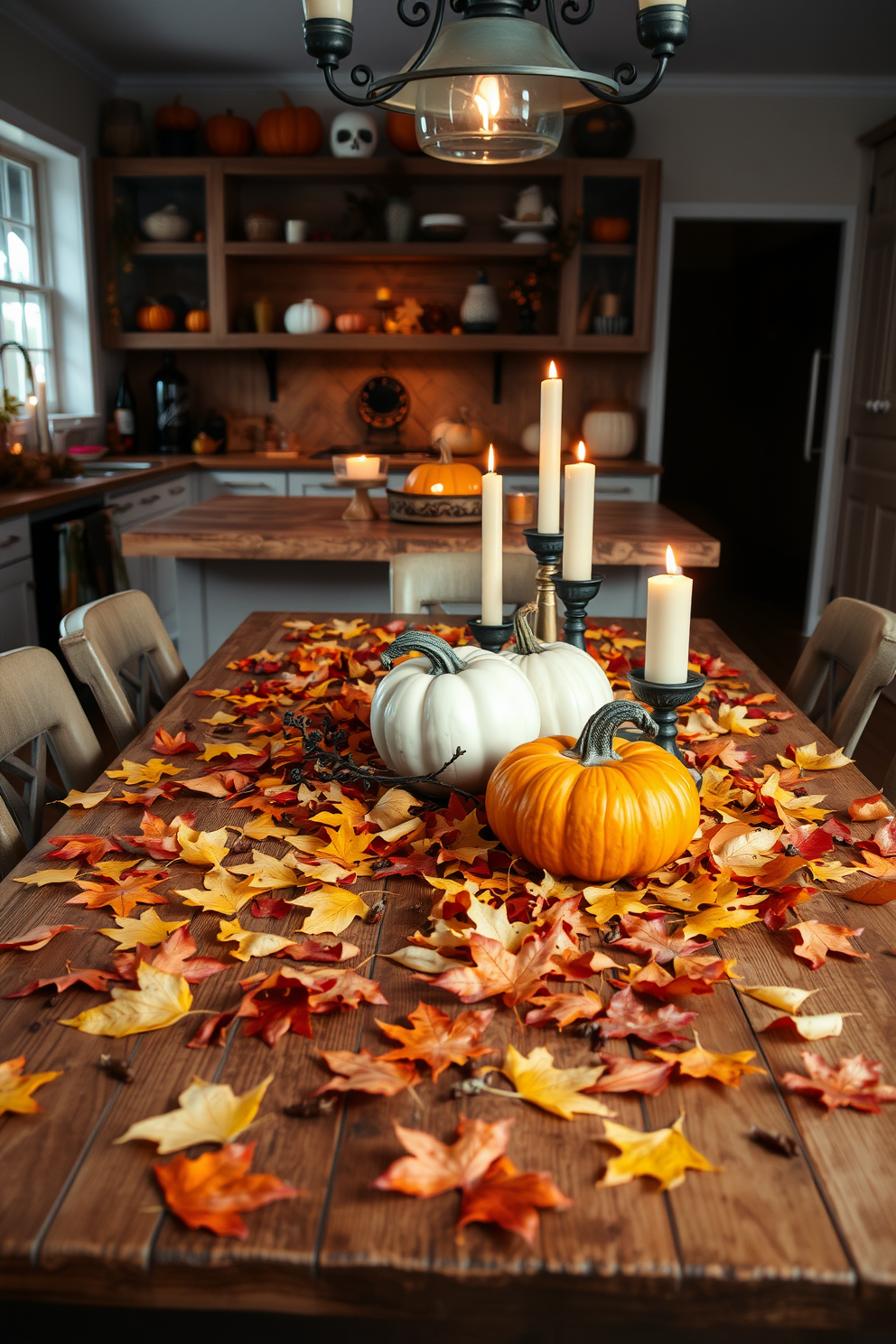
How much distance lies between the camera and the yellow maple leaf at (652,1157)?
1.91 ft

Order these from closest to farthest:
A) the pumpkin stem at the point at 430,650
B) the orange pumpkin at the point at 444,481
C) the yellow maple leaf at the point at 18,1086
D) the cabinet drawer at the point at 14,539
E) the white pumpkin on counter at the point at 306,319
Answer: the yellow maple leaf at the point at 18,1086
the pumpkin stem at the point at 430,650
the orange pumpkin at the point at 444,481
the cabinet drawer at the point at 14,539
the white pumpkin on counter at the point at 306,319

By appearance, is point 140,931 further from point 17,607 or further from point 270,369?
point 270,369

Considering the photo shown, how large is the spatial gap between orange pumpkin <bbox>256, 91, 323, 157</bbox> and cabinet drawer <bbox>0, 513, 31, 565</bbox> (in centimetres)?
256

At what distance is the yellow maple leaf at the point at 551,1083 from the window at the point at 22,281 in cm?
431

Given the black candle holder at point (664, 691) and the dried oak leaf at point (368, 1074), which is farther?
the black candle holder at point (664, 691)

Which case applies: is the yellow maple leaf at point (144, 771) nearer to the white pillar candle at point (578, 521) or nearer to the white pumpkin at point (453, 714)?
the white pumpkin at point (453, 714)

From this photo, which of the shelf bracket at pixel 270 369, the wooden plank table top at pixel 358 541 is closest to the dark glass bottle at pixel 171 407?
the shelf bracket at pixel 270 369

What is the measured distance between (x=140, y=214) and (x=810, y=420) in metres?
3.54

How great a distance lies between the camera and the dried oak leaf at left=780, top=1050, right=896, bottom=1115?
64 centimetres

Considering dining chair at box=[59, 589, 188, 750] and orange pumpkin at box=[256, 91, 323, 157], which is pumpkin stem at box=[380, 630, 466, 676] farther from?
orange pumpkin at box=[256, 91, 323, 157]

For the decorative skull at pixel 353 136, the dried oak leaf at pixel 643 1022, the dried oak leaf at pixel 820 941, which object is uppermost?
the decorative skull at pixel 353 136

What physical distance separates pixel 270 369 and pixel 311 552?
3047 millimetres

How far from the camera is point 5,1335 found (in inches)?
29.8

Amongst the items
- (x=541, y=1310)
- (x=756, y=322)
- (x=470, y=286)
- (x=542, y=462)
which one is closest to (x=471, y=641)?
(x=542, y=462)
